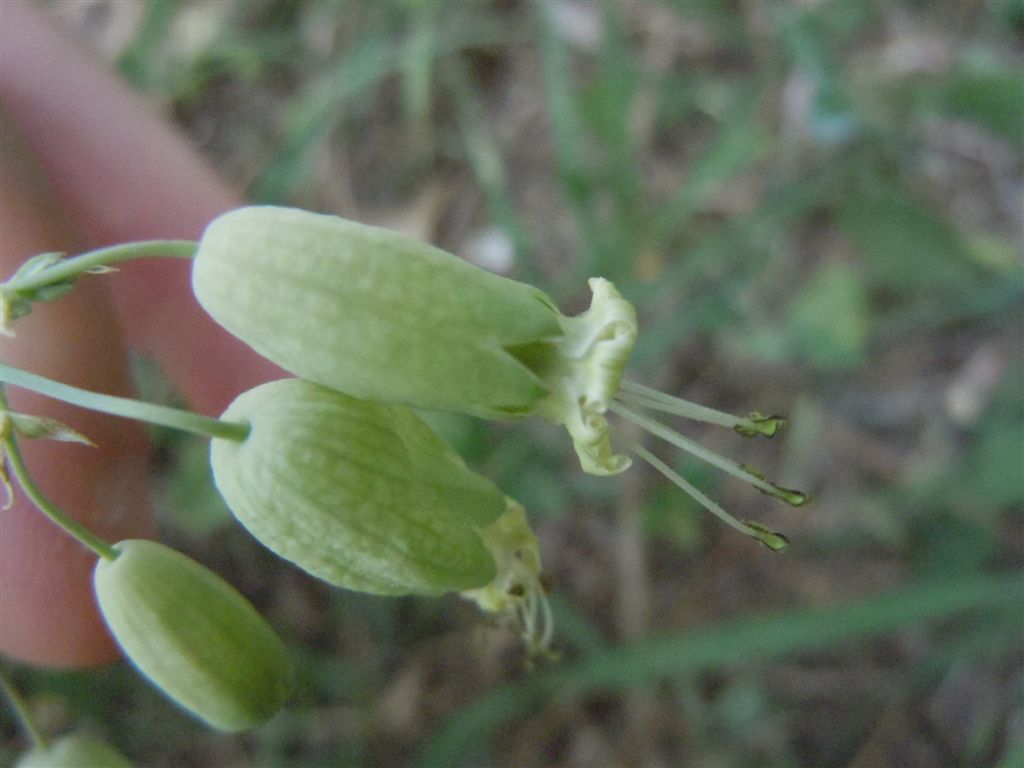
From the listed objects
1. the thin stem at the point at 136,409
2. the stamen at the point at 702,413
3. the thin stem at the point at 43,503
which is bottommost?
the thin stem at the point at 43,503

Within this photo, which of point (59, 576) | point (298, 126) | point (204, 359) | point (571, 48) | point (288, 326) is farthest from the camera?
point (571, 48)

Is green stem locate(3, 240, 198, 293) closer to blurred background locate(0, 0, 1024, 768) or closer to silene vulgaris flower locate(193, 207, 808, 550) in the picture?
silene vulgaris flower locate(193, 207, 808, 550)

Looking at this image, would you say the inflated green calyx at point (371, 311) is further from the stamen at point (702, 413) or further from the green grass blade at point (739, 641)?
the green grass blade at point (739, 641)

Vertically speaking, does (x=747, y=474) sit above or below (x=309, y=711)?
above

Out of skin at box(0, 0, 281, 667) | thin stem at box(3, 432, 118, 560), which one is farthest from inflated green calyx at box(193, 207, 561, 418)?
skin at box(0, 0, 281, 667)

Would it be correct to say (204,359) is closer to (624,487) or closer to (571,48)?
(624,487)

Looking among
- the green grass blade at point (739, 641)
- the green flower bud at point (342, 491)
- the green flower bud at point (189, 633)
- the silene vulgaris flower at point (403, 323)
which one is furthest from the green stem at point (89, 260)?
the green grass blade at point (739, 641)

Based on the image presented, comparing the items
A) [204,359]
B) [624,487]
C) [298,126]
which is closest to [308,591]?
[624,487]

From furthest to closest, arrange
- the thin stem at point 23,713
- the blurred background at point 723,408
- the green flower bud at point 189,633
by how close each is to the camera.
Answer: the blurred background at point 723,408, the thin stem at point 23,713, the green flower bud at point 189,633
